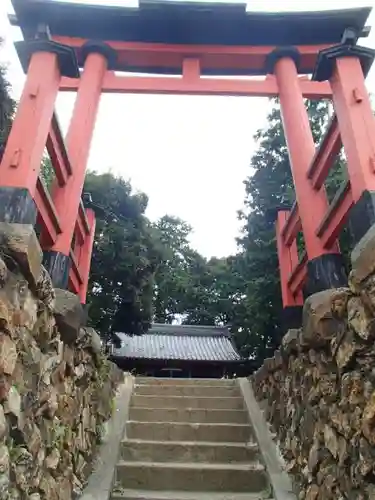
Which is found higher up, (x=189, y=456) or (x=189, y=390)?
(x=189, y=390)

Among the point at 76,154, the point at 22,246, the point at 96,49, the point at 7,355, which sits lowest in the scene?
the point at 7,355

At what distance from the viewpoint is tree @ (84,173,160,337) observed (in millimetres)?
8641

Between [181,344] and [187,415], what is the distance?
1061 centimetres

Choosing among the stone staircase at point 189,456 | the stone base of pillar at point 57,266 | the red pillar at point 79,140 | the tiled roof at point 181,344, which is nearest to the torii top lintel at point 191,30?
the red pillar at point 79,140

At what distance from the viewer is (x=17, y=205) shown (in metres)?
2.74

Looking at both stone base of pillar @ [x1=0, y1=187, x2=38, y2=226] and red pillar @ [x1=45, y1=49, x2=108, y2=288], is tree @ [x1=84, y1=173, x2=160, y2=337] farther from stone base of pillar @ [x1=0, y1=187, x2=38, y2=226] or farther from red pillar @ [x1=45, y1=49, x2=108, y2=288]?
stone base of pillar @ [x1=0, y1=187, x2=38, y2=226]

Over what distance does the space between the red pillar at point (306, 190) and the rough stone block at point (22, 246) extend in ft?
7.18

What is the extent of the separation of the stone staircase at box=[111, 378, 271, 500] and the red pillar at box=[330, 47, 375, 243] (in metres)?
1.97

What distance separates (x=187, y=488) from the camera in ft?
11.0

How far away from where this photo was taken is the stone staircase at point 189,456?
3.32 m

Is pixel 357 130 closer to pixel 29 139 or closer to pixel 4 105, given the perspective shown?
pixel 29 139

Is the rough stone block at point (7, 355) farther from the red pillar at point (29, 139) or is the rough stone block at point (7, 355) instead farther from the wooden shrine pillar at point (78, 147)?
the wooden shrine pillar at point (78, 147)

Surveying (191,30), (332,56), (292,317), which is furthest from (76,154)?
(292,317)

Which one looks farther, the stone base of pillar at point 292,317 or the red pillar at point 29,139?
the stone base of pillar at point 292,317
